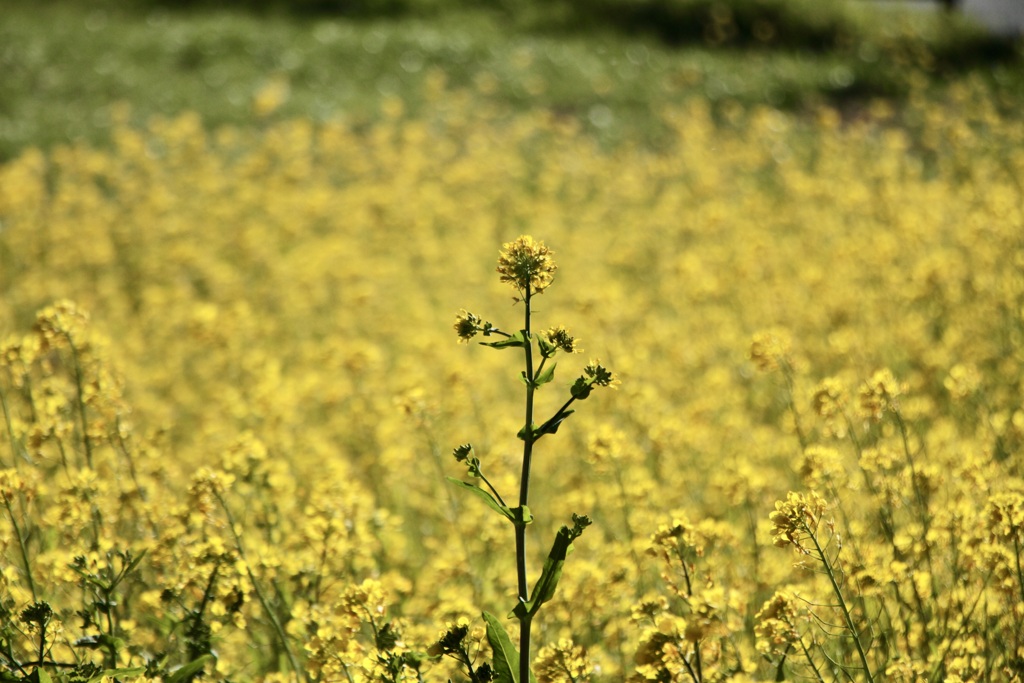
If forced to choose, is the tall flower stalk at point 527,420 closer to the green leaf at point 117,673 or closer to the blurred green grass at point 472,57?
the green leaf at point 117,673

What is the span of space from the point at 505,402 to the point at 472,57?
11.3m

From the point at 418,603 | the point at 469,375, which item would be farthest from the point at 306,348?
the point at 418,603

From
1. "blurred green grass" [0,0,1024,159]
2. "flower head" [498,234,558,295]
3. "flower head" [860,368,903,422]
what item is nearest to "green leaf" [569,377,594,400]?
"flower head" [498,234,558,295]

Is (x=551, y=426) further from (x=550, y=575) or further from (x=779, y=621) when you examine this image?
(x=779, y=621)

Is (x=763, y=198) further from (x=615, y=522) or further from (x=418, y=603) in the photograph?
(x=418, y=603)

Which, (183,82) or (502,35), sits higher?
(502,35)

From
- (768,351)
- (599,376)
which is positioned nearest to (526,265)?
(599,376)

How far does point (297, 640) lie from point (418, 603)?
0.54 metres

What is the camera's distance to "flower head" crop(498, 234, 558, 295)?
6.12ft

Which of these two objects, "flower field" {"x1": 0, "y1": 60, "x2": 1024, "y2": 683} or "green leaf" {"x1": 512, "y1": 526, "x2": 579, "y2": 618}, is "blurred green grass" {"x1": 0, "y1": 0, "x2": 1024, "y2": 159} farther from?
"green leaf" {"x1": 512, "y1": 526, "x2": 579, "y2": 618}

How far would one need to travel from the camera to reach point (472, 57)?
51.1 ft

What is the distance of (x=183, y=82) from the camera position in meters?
14.6

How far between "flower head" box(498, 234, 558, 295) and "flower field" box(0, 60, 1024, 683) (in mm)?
368

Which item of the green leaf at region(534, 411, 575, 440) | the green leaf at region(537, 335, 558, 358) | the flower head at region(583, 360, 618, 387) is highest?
the green leaf at region(537, 335, 558, 358)
